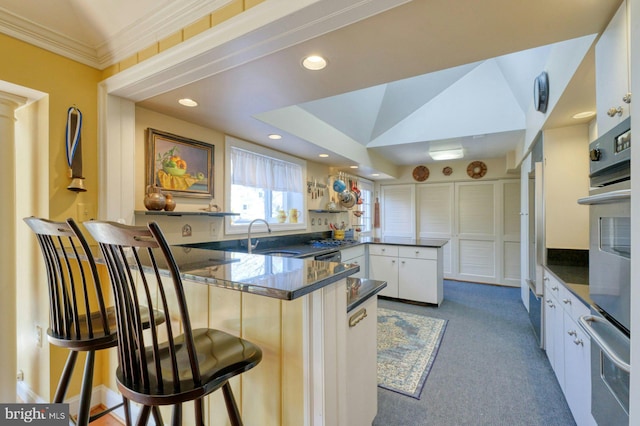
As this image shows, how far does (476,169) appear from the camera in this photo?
5.18 metres

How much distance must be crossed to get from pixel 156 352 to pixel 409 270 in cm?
361

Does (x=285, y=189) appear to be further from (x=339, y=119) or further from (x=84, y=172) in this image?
(x=84, y=172)

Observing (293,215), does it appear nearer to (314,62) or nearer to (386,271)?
(386,271)

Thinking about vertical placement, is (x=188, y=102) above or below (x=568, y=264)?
above

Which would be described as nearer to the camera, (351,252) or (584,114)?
(584,114)

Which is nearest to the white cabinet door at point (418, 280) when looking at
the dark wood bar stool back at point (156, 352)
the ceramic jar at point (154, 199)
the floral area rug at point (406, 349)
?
the floral area rug at point (406, 349)

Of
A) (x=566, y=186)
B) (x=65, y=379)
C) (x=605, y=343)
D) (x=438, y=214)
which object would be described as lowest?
(x=65, y=379)

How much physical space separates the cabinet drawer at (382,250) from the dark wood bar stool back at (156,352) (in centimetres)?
333

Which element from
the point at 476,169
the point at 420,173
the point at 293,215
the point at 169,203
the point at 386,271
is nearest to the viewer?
the point at 169,203

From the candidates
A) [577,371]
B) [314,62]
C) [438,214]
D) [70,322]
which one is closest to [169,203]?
[70,322]

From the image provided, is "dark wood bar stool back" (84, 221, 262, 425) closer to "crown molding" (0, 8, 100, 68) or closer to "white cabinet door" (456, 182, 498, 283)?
"crown molding" (0, 8, 100, 68)

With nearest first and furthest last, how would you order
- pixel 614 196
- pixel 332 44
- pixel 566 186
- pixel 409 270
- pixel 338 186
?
pixel 614 196 → pixel 332 44 → pixel 566 186 → pixel 409 270 → pixel 338 186
